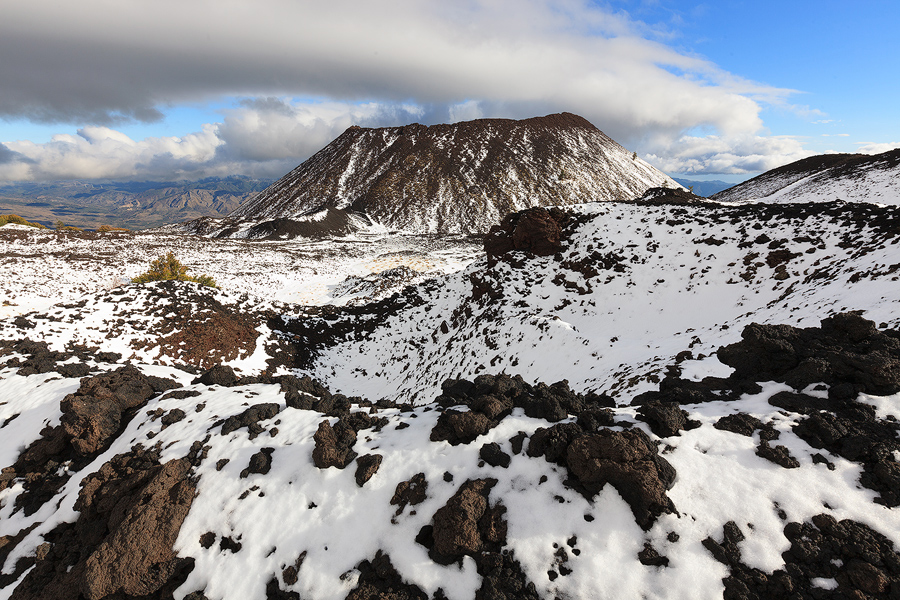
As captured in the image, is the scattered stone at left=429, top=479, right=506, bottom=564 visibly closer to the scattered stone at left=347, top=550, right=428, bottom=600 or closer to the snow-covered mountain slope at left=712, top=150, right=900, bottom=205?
the scattered stone at left=347, top=550, right=428, bottom=600

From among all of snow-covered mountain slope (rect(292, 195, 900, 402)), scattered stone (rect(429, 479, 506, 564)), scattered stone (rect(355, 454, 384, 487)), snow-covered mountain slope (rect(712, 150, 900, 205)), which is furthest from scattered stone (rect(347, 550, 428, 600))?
snow-covered mountain slope (rect(712, 150, 900, 205))

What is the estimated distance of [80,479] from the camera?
810 cm

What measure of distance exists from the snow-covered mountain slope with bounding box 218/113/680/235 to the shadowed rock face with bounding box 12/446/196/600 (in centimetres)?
9703

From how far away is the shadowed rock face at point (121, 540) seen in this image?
237 inches

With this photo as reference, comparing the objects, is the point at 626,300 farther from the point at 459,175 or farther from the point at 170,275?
the point at 459,175

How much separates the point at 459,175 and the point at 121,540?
127 metres

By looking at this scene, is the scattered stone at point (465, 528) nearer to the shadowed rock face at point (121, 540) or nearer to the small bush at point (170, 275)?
the shadowed rock face at point (121, 540)

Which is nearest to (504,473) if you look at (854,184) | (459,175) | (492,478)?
(492,478)

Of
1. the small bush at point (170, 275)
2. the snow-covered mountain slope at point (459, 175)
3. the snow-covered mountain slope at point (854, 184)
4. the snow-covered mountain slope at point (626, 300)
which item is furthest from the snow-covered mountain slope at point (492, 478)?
the snow-covered mountain slope at point (459, 175)

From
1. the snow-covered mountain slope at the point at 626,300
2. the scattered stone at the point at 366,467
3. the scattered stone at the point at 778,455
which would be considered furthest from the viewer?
the snow-covered mountain slope at the point at 626,300

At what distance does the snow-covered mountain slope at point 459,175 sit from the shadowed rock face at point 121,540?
97030 mm

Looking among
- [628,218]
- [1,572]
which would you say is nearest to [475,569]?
[1,572]

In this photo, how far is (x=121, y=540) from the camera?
623 cm

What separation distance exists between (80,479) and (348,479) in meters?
6.55
